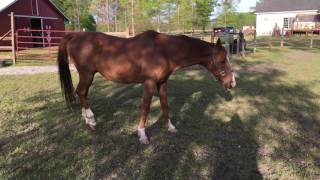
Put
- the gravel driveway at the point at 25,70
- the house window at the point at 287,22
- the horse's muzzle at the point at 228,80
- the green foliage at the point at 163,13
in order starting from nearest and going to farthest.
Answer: the horse's muzzle at the point at 228,80 → the gravel driveway at the point at 25,70 → the green foliage at the point at 163,13 → the house window at the point at 287,22

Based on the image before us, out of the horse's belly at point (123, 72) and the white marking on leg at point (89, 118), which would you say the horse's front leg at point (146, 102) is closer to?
the horse's belly at point (123, 72)

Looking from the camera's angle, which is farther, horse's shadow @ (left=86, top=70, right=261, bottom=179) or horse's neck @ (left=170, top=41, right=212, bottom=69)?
horse's neck @ (left=170, top=41, right=212, bottom=69)

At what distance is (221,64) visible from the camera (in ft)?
17.6

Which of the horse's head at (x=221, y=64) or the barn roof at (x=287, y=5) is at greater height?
the barn roof at (x=287, y=5)

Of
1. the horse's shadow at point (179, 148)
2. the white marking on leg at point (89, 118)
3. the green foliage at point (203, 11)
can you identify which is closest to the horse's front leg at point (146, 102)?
the horse's shadow at point (179, 148)

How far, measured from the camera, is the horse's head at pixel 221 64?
5.29 meters

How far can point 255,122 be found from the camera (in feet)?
19.8

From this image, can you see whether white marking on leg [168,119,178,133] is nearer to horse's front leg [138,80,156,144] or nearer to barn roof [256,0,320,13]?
horse's front leg [138,80,156,144]

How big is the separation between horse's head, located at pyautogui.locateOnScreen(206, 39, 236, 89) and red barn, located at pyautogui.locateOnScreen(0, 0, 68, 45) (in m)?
20.9

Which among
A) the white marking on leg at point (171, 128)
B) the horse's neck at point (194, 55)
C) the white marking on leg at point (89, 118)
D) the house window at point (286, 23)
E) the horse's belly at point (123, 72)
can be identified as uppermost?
the house window at point (286, 23)

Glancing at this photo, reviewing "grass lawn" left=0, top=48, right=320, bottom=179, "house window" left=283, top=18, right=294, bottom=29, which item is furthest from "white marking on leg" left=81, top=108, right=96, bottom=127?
"house window" left=283, top=18, right=294, bottom=29

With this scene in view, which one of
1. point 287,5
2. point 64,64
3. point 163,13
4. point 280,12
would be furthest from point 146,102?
point 287,5

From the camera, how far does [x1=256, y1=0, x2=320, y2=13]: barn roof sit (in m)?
45.5

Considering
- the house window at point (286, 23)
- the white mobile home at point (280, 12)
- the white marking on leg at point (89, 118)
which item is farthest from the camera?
the house window at point (286, 23)
